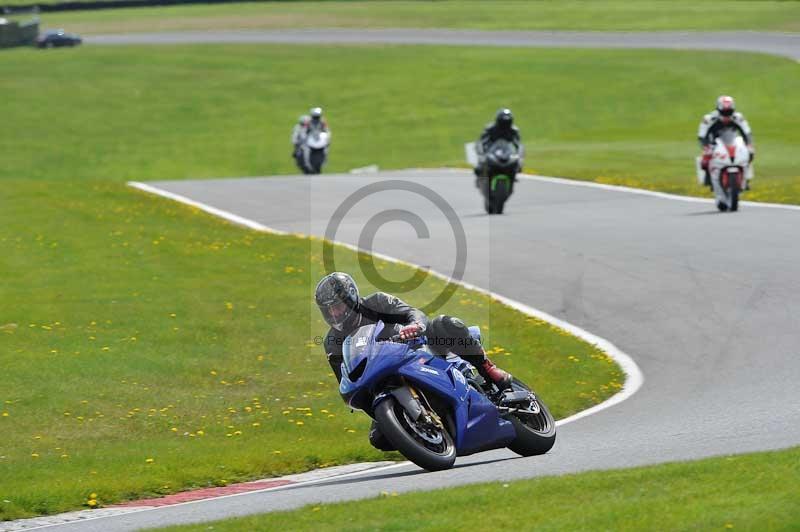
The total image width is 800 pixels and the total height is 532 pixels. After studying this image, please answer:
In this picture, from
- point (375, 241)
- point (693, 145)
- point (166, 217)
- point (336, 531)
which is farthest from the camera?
point (693, 145)

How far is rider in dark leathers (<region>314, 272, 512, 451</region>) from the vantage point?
9805mm

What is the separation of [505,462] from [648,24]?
202 feet

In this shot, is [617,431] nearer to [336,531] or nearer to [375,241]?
[336,531]

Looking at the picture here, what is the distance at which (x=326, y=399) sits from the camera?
13.8 m

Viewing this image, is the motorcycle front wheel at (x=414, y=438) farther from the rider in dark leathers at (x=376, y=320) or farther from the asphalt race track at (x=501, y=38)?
the asphalt race track at (x=501, y=38)

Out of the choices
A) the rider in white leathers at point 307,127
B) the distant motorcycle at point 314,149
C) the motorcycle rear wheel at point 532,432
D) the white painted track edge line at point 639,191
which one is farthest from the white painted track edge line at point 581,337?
the rider in white leathers at point 307,127

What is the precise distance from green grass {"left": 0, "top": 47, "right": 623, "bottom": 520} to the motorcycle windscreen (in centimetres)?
178

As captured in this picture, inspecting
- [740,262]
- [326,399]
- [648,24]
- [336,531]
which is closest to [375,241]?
[740,262]

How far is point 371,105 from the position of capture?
54.5 m

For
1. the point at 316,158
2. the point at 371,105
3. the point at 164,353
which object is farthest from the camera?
the point at 371,105

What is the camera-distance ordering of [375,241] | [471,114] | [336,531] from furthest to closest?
[471,114] < [375,241] < [336,531]

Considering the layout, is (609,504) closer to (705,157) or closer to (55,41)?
(705,157)

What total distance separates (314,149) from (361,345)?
94.6ft

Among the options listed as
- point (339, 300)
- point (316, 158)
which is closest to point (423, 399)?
point (339, 300)
